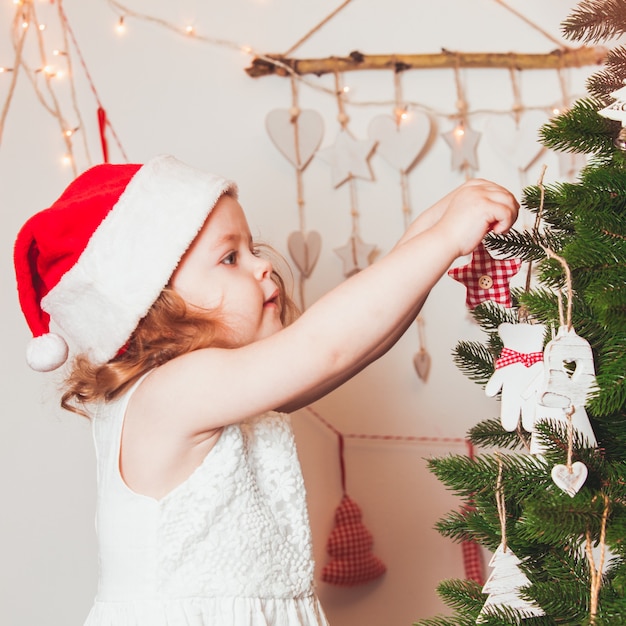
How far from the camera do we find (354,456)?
5.28 feet

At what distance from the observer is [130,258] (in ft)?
2.94

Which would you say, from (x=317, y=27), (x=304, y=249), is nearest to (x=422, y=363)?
(x=304, y=249)

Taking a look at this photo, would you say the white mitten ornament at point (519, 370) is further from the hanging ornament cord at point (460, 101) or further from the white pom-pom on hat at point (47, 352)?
the hanging ornament cord at point (460, 101)

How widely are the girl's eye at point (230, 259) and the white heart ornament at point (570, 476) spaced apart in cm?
48

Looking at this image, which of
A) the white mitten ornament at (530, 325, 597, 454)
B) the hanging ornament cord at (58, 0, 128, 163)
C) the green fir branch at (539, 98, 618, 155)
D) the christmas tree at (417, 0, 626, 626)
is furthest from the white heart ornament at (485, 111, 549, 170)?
the white mitten ornament at (530, 325, 597, 454)

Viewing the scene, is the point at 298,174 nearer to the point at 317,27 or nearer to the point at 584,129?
the point at 317,27

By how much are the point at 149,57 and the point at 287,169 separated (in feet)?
1.10

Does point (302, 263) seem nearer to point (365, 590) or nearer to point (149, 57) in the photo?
point (149, 57)

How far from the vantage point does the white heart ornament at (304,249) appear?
1533 mm

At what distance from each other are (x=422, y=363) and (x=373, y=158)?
414 mm

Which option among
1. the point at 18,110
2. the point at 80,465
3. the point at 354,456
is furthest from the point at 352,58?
the point at 80,465

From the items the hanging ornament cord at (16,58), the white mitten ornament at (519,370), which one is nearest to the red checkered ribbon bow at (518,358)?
the white mitten ornament at (519,370)

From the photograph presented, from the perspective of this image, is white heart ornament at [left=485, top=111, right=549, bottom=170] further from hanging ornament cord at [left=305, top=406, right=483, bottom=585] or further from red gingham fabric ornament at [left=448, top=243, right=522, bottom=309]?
red gingham fabric ornament at [left=448, top=243, right=522, bottom=309]

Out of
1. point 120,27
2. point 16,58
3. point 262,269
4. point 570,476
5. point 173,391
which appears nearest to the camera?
point 570,476
